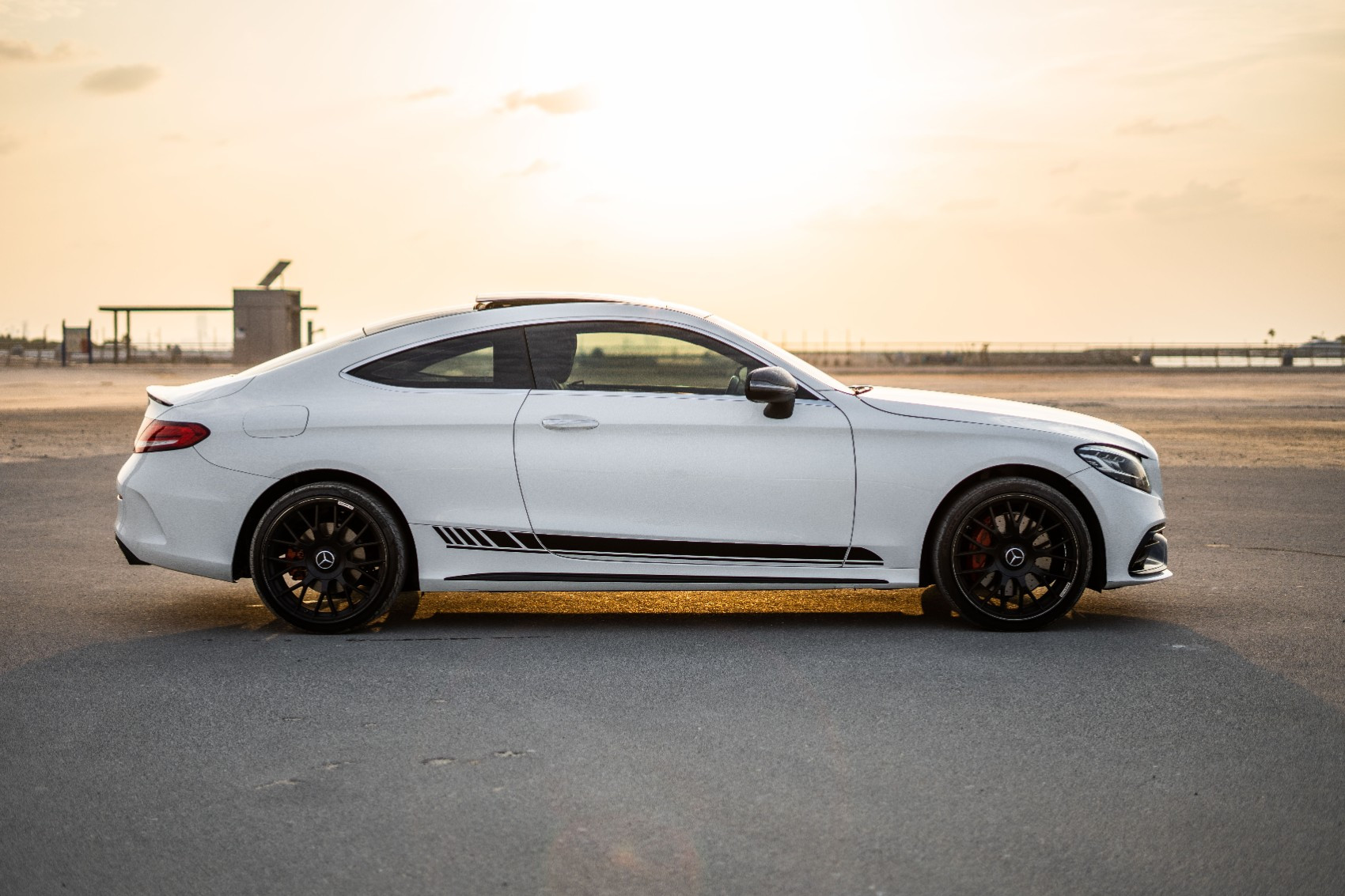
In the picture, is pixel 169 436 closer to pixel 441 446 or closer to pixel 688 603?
pixel 441 446

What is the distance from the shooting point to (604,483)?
632 centimetres

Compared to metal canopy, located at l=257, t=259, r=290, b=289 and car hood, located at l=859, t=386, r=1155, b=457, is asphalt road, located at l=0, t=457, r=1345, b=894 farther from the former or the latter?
metal canopy, located at l=257, t=259, r=290, b=289

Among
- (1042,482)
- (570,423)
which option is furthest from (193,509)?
(1042,482)

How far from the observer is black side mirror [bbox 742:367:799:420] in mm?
6215

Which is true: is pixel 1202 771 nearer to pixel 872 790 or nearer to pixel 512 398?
pixel 872 790

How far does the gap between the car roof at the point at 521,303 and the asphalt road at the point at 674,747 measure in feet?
5.17

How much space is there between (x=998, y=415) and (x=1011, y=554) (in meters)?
0.71

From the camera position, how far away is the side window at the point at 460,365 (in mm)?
6488

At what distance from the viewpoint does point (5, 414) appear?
2392cm

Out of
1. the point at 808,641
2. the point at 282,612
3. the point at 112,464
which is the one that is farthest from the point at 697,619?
the point at 112,464

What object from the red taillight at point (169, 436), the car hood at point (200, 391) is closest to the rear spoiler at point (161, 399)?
the car hood at point (200, 391)

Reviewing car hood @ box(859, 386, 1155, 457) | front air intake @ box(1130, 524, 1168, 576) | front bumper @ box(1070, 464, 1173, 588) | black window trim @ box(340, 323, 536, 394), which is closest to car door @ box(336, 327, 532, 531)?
black window trim @ box(340, 323, 536, 394)

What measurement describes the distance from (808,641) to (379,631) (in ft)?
7.07

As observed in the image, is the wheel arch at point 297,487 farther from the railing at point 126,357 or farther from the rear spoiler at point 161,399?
the railing at point 126,357
